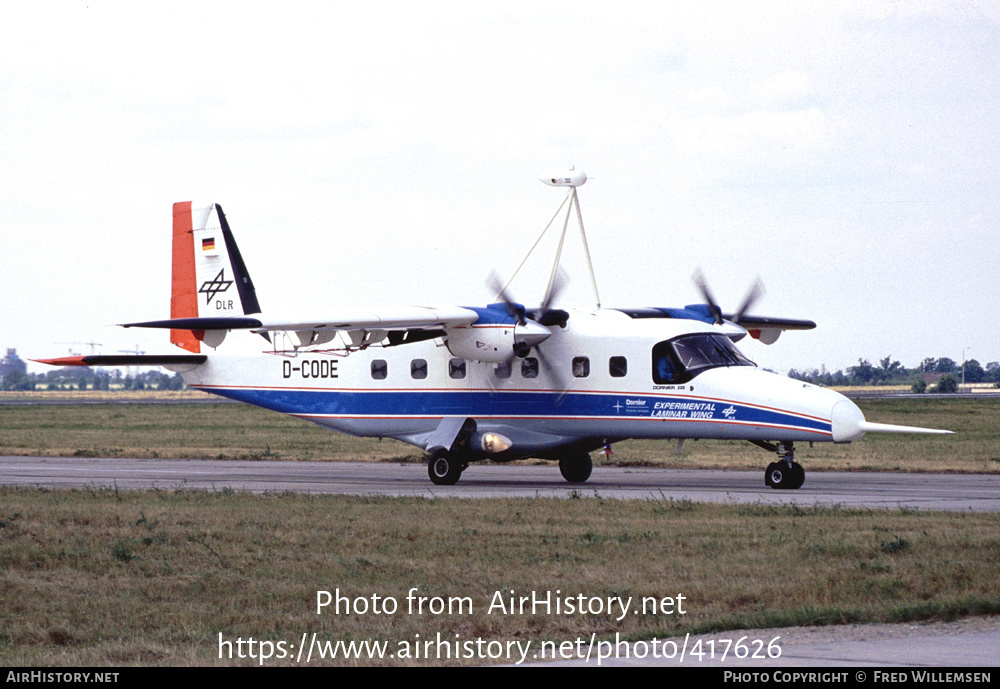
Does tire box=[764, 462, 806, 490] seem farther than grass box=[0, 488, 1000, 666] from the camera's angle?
Yes

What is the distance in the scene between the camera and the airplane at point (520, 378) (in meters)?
24.0

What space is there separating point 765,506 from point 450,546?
19.7 ft

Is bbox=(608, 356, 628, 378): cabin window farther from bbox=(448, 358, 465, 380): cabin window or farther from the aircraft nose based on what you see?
the aircraft nose

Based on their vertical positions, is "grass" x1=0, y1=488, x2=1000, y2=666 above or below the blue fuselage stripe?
below

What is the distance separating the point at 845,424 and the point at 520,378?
7130 mm

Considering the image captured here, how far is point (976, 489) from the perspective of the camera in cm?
2333

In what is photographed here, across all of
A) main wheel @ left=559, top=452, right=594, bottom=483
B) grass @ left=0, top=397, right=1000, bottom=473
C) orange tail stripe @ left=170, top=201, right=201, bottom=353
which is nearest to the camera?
main wheel @ left=559, top=452, right=594, bottom=483

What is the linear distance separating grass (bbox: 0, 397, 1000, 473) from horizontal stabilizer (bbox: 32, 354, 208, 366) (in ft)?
18.7

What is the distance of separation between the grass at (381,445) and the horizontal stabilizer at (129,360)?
5703 mm
